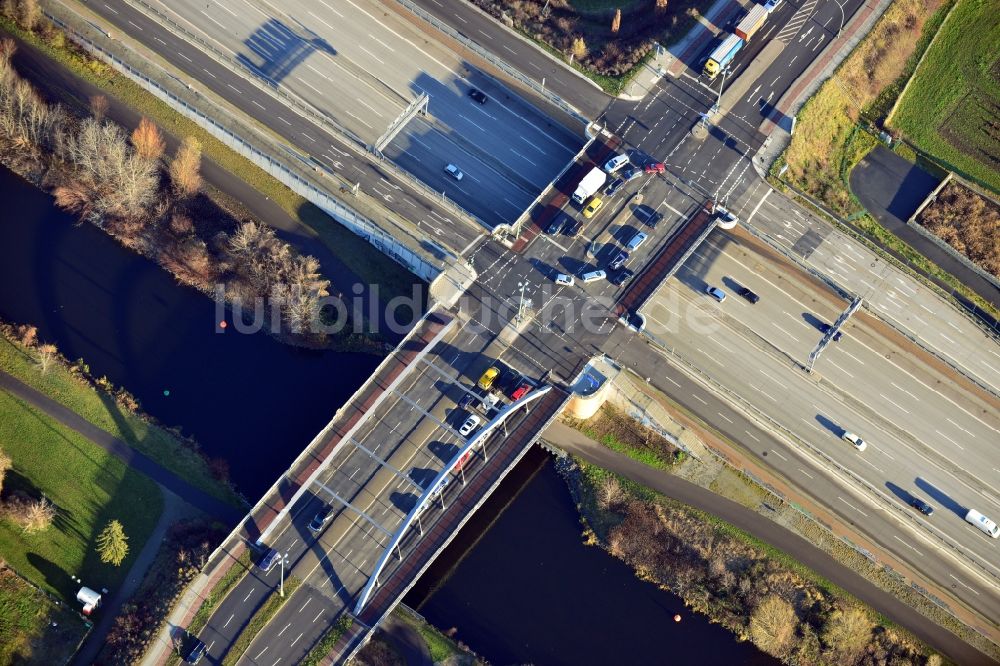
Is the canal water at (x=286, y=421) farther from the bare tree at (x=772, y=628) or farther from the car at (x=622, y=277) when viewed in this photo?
the car at (x=622, y=277)

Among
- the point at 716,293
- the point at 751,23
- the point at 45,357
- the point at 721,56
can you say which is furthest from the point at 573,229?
the point at 45,357

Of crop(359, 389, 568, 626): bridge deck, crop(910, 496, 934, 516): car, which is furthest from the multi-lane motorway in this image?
crop(359, 389, 568, 626): bridge deck

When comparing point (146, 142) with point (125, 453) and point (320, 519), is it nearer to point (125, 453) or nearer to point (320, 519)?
point (125, 453)

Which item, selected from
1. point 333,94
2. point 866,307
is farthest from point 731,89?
point 333,94

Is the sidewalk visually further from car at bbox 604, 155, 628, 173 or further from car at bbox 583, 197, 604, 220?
car at bbox 604, 155, 628, 173

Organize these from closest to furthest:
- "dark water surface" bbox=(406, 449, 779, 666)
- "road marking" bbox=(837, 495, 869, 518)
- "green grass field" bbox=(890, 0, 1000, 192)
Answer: "dark water surface" bbox=(406, 449, 779, 666)
"road marking" bbox=(837, 495, 869, 518)
"green grass field" bbox=(890, 0, 1000, 192)

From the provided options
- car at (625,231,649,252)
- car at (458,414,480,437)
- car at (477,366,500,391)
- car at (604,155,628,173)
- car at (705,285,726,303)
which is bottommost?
car at (458,414,480,437)
